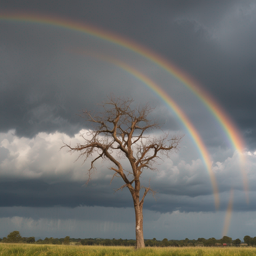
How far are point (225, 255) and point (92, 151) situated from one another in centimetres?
1570

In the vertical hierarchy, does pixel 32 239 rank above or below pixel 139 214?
below

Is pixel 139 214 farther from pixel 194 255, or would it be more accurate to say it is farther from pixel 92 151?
pixel 194 255

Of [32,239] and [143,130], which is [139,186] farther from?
[32,239]

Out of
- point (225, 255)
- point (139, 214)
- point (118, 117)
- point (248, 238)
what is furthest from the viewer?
point (248, 238)

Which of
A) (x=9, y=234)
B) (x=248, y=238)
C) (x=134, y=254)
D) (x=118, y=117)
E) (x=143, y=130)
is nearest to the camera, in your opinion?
(x=134, y=254)

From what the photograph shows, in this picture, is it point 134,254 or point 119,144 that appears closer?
point 134,254

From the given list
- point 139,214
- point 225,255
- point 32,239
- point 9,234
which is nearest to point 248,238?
point 139,214

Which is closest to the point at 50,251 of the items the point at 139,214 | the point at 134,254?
the point at 134,254

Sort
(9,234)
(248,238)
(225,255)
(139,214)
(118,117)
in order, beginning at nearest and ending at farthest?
(225,255), (139,214), (118,117), (248,238), (9,234)

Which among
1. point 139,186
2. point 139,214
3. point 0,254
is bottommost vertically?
point 0,254

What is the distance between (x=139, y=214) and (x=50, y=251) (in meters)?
11.2

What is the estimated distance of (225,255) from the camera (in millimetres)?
12633

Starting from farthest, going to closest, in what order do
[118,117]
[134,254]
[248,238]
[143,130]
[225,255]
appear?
[248,238] → [143,130] → [118,117] → [134,254] → [225,255]

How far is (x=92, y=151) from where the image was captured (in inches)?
999
